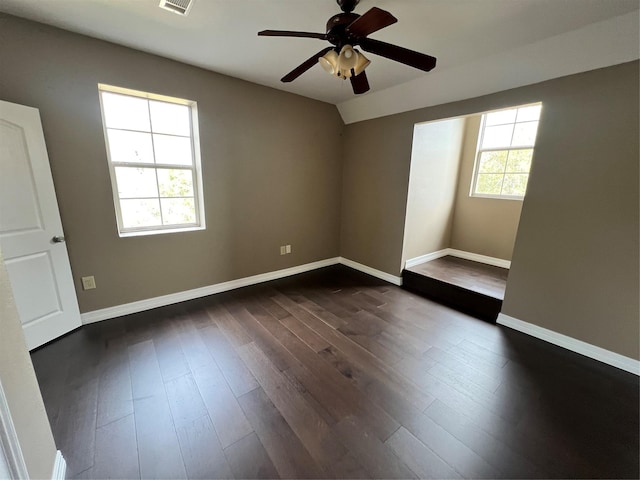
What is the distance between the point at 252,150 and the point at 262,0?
5.45 ft

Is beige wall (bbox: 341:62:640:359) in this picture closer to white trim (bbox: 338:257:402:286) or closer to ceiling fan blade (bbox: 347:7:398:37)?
white trim (bbox: 338:257:402:286)

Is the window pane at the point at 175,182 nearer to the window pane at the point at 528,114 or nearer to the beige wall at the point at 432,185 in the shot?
the beige wall at the point at 432,185

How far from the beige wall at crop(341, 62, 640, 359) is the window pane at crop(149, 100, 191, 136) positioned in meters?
2.91

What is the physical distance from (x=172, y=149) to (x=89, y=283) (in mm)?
1539

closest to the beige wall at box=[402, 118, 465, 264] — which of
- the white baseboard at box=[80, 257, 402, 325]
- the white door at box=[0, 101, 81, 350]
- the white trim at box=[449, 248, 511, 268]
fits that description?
the white trim at box=[449, 248, 511, 268]

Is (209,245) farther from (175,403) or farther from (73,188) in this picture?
(175,403)

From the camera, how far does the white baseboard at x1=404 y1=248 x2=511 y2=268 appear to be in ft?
11.8

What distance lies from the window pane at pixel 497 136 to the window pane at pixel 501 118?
7 cm

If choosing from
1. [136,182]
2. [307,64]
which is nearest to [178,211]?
[136,182]

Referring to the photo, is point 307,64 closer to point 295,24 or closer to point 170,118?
point 295,24

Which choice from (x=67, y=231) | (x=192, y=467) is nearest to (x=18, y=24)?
(x=67, y=231)

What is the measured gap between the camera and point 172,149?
2.73 metres

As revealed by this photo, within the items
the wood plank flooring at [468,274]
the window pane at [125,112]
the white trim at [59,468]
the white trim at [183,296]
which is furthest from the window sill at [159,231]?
the wood plank flooring at [468,274]

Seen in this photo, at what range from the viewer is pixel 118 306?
8.43 ft
